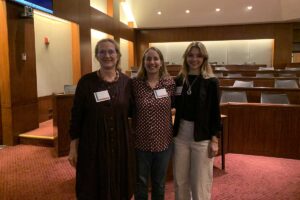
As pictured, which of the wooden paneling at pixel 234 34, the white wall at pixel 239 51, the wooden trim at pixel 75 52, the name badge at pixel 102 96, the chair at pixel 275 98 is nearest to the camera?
the name badge at pixel 102 96

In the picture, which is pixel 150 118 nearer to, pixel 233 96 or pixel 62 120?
pixel 62 120

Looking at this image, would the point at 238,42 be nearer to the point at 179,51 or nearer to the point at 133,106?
the point at 179,51

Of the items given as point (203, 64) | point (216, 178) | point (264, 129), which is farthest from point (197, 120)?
point (264, 129)

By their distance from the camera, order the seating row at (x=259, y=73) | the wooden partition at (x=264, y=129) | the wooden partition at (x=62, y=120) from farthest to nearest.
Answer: the seating row at (x=259, y=73)
the wooden partition at (x=62, y=120)
the wooden partition at (x=264, y=129)

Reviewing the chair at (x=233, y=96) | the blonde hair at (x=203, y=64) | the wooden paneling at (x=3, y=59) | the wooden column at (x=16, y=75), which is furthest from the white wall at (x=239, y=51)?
the blonde hair at (x=203, y=64)

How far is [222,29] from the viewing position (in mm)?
11984

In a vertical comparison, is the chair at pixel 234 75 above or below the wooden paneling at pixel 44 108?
above

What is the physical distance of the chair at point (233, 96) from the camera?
441 centimetres

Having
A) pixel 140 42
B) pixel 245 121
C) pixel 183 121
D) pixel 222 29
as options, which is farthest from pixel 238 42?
pixel 183 121

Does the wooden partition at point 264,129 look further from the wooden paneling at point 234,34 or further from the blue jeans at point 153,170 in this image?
the wooden paneling at point 234,34

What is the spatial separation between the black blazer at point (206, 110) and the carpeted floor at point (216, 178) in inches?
41.2

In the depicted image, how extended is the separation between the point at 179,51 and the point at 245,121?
9340 millimetres

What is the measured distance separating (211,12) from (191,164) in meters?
9.80

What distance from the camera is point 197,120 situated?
1848mm
